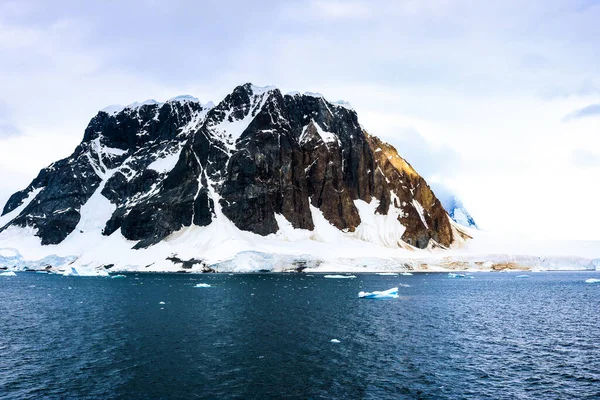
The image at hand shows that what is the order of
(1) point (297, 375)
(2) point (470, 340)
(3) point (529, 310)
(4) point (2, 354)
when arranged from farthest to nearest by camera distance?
(3) point (529, 310), (2) point (470, 340), (4) point (2, 354), (1) point (297, 375)

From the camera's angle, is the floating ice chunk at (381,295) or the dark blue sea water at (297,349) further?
the floating ice chunk at (381,295)

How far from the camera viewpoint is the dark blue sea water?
130ft

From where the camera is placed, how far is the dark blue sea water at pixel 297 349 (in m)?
39.7

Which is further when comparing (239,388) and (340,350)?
(340,350)

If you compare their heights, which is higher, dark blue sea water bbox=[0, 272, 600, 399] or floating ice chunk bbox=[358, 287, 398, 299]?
floating ice chunk bbox=[358, 287, 398, 299]

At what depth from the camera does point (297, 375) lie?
43.4 meters

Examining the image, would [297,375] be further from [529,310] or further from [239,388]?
[529,310]

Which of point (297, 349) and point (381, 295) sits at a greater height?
point (381, 295)

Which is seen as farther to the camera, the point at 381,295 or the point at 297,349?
the point at 381,295

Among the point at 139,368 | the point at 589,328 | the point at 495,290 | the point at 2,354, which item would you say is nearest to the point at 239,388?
the point at 139,368

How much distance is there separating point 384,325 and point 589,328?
2781cm

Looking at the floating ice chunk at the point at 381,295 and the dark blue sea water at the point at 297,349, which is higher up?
the floating ice chunk at the point at 381,295

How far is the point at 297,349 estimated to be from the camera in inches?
2093

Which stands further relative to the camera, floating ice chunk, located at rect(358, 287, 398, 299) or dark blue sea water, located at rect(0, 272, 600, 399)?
floating ice chunk, located at rect(358, 287, 398, 299)
